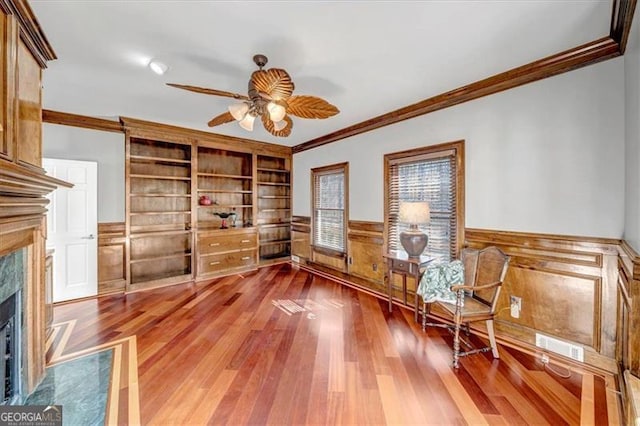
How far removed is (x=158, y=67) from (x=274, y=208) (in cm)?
403

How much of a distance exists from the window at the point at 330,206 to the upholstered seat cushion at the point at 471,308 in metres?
2.46

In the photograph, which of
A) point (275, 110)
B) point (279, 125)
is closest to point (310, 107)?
point (275, 110)

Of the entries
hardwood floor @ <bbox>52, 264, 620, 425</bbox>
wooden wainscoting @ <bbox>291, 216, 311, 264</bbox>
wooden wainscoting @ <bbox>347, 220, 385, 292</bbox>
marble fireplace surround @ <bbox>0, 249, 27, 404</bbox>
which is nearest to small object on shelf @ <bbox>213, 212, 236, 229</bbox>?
wooden wainscoting @ <bbox>291, 216, 311, 264</bbox>

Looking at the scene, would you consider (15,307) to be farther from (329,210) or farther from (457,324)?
(329,210)

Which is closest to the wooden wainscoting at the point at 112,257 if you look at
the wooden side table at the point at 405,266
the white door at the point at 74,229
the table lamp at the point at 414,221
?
the white door at the point at 74,229

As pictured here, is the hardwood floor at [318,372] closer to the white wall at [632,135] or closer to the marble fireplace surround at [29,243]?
the marble fireplace surround at [29,243]

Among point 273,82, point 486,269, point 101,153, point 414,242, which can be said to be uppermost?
point 273,82

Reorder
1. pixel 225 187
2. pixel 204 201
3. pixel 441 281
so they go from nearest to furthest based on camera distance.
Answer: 1. pixel 441 281
2. pixel 204 201
3. pixel 225 187

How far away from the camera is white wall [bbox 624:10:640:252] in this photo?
165 cm

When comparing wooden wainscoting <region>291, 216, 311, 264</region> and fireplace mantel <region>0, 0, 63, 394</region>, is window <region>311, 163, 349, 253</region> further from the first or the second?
fireplace mantel <region>0, 0, 63, 394</region>

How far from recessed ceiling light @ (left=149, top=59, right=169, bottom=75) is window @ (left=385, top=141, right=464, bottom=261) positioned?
291cm

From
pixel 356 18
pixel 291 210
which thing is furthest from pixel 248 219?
pixel 356 18

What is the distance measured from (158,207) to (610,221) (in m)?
5.87

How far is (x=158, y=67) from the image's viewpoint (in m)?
2.50
